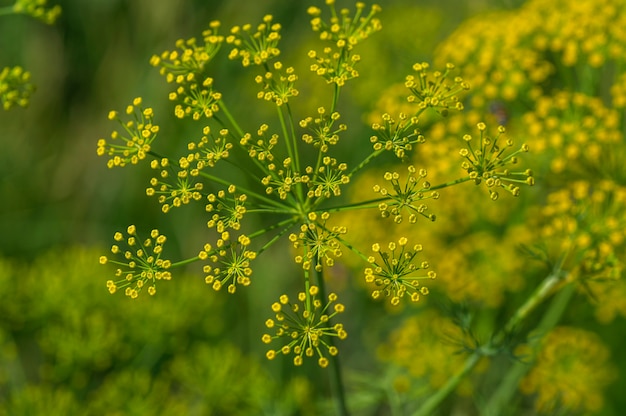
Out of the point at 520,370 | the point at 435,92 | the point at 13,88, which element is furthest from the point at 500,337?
the point at 13,88

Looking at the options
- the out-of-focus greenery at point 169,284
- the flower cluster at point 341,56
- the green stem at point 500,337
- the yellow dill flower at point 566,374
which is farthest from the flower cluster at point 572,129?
the flower cluster at point 341,56

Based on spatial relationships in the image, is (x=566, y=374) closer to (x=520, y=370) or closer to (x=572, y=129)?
(x=520, y=370)

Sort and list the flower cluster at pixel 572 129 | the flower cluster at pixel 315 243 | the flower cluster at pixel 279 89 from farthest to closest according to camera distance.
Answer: the flower cluster at pixel 572 129 < the flower cluster at pixel 279 89 < the flower cluster at pixel 315 243

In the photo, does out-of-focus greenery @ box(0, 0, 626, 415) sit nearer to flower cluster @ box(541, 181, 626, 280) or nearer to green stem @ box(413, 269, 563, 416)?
green stem @ box(413, 269, 563, 416)

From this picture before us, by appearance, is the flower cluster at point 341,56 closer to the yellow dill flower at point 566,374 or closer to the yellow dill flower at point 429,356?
the yellow dill flower at point 429,356

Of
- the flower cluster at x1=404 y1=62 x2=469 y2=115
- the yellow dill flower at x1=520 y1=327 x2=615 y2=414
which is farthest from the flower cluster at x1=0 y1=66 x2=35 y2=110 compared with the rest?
the yellow dill flower at x1=520 y1=327 x2=615 y2=414
